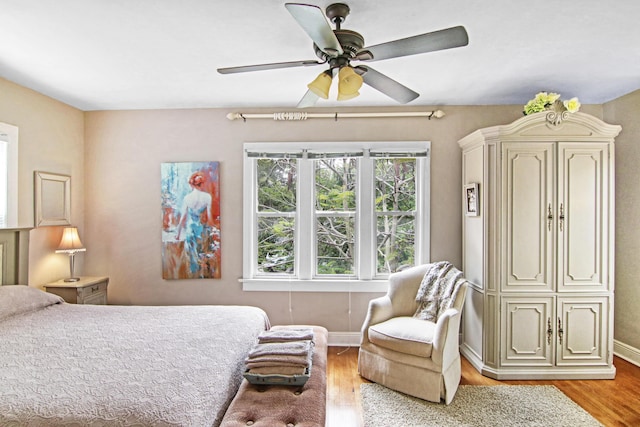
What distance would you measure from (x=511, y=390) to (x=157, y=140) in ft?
13.4

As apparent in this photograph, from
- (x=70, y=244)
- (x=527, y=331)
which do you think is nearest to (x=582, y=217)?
(x=527, y=331)

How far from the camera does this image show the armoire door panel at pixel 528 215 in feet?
9.58

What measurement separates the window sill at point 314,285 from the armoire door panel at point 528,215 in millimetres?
1238

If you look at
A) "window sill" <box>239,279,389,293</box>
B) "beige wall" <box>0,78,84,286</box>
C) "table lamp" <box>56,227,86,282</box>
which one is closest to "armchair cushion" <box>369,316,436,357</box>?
"window sill" <box>239,279,389,293</box>

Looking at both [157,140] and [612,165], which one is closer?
[612,165]

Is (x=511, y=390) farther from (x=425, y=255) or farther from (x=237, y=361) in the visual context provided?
(x=237, y=361)

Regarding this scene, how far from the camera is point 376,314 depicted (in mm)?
2984

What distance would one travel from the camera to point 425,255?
3.61 meters

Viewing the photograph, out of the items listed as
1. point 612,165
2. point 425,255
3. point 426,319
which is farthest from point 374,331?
point 612,165

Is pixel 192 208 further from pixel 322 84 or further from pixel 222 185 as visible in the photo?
pixel 322 84

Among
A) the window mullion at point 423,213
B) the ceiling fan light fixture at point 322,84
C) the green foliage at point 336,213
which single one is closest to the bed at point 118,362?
the green foliage at point 336,213

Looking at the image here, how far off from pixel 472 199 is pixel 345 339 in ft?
6.29

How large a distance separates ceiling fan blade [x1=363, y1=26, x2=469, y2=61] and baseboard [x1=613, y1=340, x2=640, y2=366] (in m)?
3.49

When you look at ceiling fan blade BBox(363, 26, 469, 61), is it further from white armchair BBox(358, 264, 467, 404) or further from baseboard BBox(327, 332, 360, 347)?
baseboard BBox(327, 332, 360, 347)
